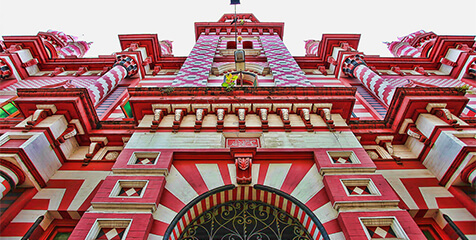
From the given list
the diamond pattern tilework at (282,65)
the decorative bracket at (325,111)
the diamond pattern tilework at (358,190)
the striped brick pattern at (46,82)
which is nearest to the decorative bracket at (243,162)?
the diamond pattern tilework at (358,190)

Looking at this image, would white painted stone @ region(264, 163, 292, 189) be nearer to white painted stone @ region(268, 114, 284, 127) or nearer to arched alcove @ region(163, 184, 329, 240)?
arched alcove @ region(163, 184, 329, 240)

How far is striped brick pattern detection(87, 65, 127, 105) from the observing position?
11258 millimetres

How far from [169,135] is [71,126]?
2.75 meters

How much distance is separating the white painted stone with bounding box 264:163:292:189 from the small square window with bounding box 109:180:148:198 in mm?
2612

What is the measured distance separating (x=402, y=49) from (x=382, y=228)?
23.5m

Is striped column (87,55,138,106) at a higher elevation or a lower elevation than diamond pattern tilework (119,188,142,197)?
lower

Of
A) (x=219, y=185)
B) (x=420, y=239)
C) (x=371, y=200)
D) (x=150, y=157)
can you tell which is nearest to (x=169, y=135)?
(x=150, y=157)

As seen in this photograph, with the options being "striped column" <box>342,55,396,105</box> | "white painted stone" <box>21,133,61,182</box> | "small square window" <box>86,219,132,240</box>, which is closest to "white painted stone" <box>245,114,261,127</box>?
"small square window" <box>86,219,132,240</box>

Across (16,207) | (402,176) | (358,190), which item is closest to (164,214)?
(16,207)

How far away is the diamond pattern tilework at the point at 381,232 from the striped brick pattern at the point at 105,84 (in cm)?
1036

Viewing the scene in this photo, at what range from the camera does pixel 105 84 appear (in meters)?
12.3

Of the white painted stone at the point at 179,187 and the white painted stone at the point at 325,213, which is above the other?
the white painted stone at the point at 325,213

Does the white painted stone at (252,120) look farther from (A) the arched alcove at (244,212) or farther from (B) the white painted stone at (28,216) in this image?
(B) the white painted stone at (28,216)

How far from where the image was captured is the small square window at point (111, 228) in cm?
470
